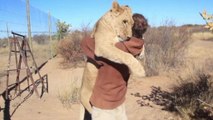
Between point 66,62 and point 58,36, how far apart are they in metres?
7.18

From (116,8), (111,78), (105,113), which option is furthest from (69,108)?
(116,8)

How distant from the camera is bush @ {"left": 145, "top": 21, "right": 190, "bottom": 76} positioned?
1388 cm

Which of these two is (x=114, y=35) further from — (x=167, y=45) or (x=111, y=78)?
(x=167, y=45)

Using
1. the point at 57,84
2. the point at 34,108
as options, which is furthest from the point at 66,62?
the point at 34,108

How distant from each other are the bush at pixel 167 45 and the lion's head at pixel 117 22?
1049cm

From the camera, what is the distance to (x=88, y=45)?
123 inches

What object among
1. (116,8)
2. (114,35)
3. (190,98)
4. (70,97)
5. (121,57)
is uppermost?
(116,8)

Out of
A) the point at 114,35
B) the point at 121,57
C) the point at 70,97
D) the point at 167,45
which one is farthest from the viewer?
the point at 167,45

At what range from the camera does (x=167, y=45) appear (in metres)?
14.5

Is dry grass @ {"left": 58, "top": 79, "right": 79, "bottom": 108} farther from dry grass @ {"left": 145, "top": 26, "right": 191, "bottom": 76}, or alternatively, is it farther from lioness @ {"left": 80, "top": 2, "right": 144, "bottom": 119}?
lioness @ {"left": 80, "top": 2, "right": 144, "bottom": 119}

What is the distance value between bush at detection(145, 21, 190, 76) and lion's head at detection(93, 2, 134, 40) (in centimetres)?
1049

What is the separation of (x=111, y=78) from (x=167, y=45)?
1160 cm

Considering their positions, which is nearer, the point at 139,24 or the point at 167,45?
the point at 139,24

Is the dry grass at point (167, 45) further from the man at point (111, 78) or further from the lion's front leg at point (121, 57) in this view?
the lion's front leg at point (121, 57)
